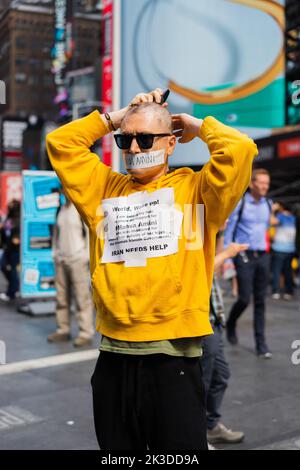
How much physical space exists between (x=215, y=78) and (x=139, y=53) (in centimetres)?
507

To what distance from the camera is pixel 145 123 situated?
2178 mm

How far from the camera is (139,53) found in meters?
16.5

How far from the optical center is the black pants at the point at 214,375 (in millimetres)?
3746

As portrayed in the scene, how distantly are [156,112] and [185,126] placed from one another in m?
0.15

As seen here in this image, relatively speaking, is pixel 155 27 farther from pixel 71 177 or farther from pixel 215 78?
pixel 71 177

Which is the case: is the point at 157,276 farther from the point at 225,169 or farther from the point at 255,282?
the point at 255,282

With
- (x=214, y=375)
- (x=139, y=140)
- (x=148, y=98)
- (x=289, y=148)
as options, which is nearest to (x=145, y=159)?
(x=139, y=140)

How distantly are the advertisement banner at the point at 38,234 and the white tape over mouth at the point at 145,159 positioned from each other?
→ 7.04m

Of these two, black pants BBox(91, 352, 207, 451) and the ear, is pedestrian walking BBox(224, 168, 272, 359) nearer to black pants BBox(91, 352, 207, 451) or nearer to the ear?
the ear

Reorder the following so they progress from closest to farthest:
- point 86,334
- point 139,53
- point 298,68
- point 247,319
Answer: point 86,334
point 247,319
point 298,68
point 139,53

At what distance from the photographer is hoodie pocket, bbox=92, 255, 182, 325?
212 cm

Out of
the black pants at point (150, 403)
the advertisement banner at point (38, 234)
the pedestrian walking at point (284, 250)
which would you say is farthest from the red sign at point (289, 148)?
the black pants at point (150, 403)

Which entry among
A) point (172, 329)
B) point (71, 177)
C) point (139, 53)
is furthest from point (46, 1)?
→ point (139, 53)

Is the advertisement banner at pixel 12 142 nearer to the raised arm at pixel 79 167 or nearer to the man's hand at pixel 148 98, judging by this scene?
the raised arm at pixel 79 167
